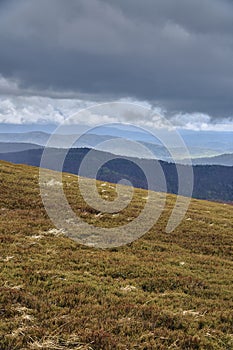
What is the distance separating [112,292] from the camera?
14500mm

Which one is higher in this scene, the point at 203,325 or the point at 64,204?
the point at 64,204

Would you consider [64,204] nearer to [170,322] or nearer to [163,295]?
[163,295]

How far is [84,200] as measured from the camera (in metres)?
38.7

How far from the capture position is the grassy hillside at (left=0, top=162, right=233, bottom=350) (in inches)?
413

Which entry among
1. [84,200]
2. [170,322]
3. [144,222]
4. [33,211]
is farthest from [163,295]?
[84,200]

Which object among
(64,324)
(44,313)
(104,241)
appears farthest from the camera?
(104,241)

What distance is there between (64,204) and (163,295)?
22.0m

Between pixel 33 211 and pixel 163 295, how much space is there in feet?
63.6

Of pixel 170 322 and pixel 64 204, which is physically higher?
pixel 64 204

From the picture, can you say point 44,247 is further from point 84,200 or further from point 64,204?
point 84,200

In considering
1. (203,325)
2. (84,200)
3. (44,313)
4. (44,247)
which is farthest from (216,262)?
(84,200)

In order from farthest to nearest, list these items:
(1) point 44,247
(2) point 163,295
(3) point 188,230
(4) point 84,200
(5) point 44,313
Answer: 1. (4) point 84,200
2. (3) point 188,230
3. (1) point 44,247
4. (2) point 163,295
5. (5) point 44,313

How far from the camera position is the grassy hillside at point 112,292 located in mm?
10484

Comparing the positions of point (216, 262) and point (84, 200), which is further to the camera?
point (84, 200)
